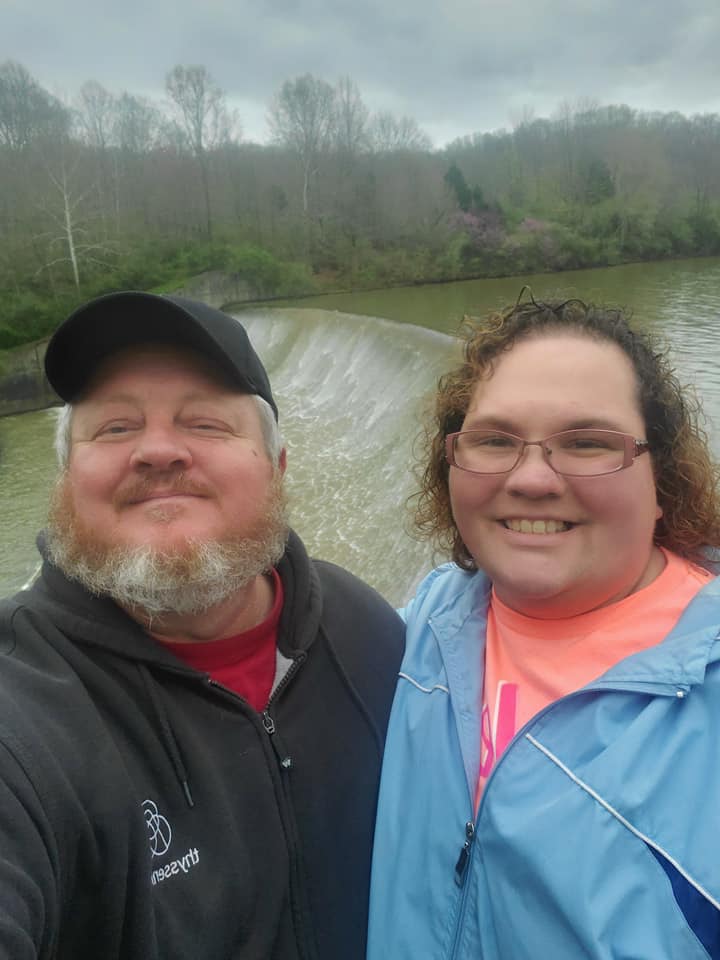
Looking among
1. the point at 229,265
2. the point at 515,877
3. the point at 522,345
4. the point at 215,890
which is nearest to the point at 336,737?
the point at 215,890

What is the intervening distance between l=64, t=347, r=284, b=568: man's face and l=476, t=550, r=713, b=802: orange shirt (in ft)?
2.29

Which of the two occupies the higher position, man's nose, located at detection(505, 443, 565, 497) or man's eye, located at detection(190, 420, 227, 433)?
man's eye, located at detection(190, 420, 227, 433)

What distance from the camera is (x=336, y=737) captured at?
146 centimetres

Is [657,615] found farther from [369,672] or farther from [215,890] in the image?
[215,890]

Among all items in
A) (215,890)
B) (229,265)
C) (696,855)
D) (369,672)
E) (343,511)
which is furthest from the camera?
(229,265)

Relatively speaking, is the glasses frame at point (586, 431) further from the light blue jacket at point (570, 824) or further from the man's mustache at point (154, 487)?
the man's mustache at point (154, 487)

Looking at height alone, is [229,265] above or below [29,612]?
above

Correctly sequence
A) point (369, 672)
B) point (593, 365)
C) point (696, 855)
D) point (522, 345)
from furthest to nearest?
point (369, 672)
point (522, 345)
point (593, 365)
point (696, 855)

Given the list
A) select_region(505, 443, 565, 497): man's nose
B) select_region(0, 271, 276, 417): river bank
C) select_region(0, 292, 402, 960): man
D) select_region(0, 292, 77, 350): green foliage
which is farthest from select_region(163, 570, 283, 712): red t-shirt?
select_region(0, 292, 77, 350): green foliage

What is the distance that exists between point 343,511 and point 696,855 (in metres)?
7.29

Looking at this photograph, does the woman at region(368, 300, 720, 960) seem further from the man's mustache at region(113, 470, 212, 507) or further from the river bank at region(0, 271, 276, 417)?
the river bank at region(0, 271, 276, 417)

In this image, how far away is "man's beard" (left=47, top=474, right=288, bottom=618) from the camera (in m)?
1.29

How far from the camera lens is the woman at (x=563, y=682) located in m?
0.95

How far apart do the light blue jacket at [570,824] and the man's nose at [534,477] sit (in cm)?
36
